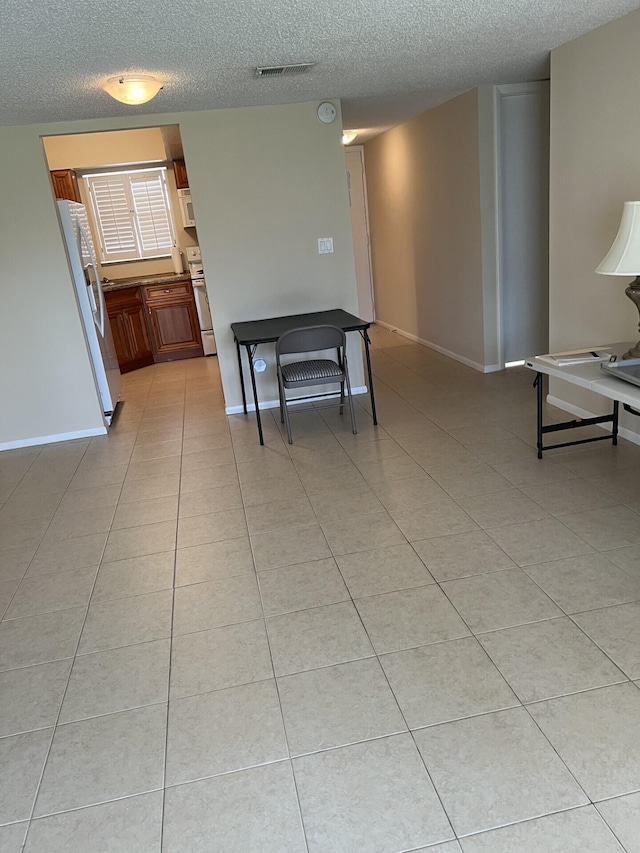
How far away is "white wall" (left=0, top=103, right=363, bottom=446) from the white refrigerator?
0.48 ft

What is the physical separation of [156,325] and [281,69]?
4285 millimetres

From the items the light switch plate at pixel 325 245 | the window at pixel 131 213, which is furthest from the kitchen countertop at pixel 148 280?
the light switch plate at pixel 325 245

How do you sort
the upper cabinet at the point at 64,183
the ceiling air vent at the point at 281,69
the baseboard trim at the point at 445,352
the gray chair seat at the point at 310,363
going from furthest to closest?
the upper cabinet at the point at 64,183, the baseboard trim at the point at 445,352, the gray chair seat at the point at 310,363, the ceiling air vent at the point at 281,69

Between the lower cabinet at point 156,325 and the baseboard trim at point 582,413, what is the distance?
4.45m

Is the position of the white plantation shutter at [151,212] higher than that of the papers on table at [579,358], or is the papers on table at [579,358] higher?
the white plantation shutter at [151,212]

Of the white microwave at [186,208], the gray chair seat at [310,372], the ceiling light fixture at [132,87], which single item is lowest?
the gray chair seat at [310,372]

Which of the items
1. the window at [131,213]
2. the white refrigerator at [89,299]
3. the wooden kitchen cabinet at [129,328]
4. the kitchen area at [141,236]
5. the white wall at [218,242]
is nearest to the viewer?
the white wall at [218,242]

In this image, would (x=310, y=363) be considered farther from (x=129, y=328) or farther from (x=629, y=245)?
(x=129, y=328)

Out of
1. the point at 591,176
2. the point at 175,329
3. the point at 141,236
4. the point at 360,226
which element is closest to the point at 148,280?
the point at 175,329

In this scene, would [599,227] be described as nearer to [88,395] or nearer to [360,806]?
[360,806]

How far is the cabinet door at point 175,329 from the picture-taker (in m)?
7.04

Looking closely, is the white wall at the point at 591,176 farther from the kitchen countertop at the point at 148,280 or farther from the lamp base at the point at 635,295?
the kitchen countertop at the point at 148,280

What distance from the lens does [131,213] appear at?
→ 23.8 ft

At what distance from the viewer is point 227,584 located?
8.13 feet
